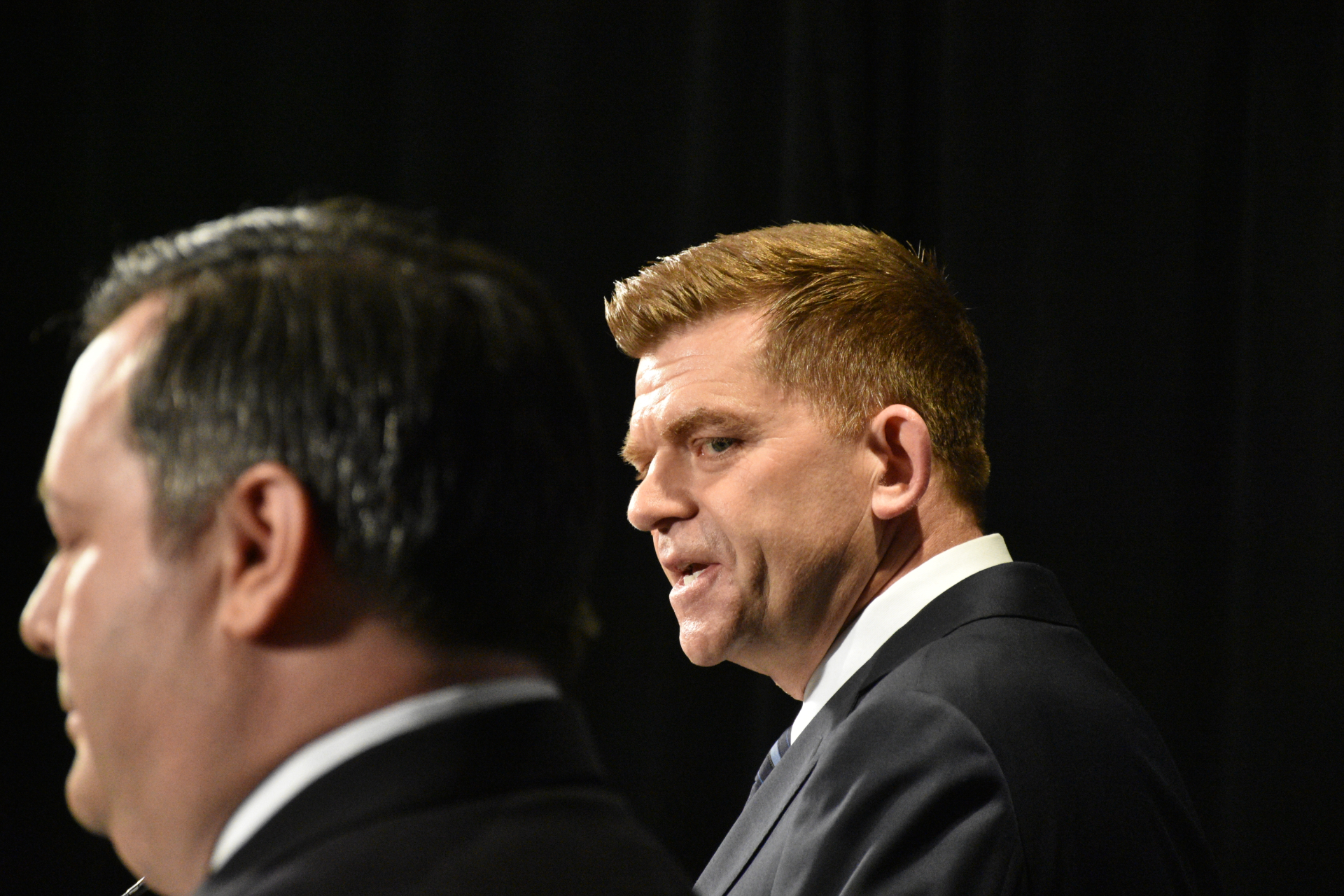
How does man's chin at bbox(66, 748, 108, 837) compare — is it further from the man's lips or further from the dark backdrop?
the dark backdrop

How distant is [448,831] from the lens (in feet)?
1.89

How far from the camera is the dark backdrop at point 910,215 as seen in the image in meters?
2.41

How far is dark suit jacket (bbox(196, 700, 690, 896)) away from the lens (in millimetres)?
563

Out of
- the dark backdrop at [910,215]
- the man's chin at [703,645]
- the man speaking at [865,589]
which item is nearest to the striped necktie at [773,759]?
the man speaking at [865,589]

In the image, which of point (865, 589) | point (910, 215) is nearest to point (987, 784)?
Result: point (865, 589)

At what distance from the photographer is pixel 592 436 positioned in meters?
0.66

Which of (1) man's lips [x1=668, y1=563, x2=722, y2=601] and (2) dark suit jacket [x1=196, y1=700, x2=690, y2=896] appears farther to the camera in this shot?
(1) man's lips [x1=668, y1=563, x2=722, y2=601]

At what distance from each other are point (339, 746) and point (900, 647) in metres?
0.86

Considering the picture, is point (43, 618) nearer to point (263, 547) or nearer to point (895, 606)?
point (263, 547)

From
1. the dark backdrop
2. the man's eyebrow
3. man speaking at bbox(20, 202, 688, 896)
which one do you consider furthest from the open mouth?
the dark backdrop

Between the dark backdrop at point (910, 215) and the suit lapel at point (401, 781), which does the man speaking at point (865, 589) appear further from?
the dark backdrop at point (910, 215)

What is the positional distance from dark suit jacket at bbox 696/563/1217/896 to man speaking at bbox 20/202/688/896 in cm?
57

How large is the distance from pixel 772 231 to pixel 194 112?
175cm

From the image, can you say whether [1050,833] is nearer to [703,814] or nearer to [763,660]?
[763,660]
